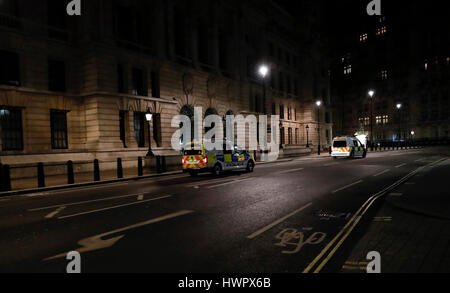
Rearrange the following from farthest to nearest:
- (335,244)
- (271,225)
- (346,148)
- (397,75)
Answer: (397,75)
(346,148)
(271,225)
(335,244)

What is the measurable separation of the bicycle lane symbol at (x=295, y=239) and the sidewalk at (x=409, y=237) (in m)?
0.66

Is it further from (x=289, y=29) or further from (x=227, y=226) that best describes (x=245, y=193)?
(x=289, y=29)

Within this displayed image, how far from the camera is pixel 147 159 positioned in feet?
64.8

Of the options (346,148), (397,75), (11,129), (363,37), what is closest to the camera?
(11,129)

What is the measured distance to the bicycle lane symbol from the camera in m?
4.80

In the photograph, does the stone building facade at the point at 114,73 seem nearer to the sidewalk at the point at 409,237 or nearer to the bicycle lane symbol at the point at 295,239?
the bicycle lane symbol at the point at 295,239

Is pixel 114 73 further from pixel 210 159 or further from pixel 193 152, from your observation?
pixel 210 159

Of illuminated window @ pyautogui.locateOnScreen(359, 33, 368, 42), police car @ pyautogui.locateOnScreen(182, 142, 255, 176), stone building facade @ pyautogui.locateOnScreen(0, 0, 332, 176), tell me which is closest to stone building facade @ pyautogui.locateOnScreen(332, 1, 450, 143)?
illuminated window @ pyautogui.locateOnScreen(359, 33, 368, 42)

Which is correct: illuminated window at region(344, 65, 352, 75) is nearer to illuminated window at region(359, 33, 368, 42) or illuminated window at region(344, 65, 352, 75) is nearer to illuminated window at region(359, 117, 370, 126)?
illuminated window at region(359, 33, 368, 42)

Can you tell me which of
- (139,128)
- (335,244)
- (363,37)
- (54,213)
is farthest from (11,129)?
(363,37)

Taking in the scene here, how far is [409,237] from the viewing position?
16.5 ft

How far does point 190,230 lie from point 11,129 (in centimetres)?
2023

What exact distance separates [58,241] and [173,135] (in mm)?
24471
